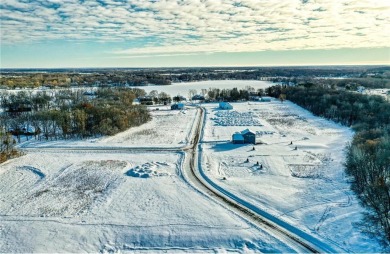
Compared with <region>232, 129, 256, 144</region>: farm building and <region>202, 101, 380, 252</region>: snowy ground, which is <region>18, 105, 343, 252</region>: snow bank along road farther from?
<region>232, 129, 256, 144</region>: farm building

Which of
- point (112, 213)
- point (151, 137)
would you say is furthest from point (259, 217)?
point (151, 137)

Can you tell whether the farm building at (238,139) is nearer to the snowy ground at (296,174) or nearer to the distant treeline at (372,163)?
the snowy ground at (296,174)

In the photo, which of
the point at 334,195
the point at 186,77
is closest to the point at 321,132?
the point at 334,195

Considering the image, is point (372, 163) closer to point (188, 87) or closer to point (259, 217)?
point (259, 217)

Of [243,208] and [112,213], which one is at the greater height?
[243,208]

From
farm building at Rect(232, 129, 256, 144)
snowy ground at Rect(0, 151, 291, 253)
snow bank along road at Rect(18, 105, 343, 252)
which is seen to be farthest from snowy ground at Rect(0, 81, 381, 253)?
farm building at Rect(232, 129, 256, 144)

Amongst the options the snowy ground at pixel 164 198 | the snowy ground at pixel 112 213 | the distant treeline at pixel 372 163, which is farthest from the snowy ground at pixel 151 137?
the distant treeline at pixel 372 163
